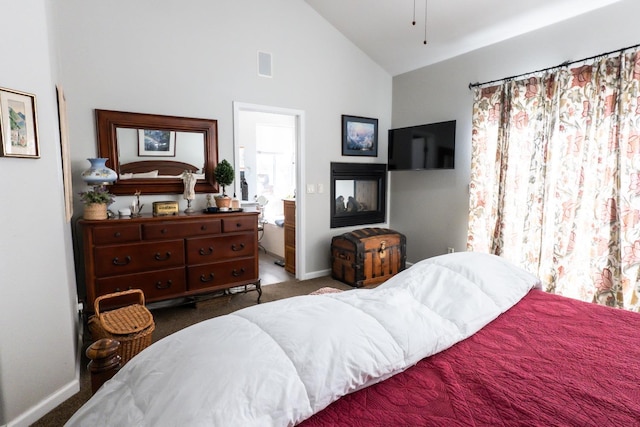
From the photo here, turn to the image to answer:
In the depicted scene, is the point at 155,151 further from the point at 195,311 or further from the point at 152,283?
the point at 195,311

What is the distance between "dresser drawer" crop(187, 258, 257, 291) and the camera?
3.00 meters

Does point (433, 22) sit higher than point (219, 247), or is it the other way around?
point (433, 22)

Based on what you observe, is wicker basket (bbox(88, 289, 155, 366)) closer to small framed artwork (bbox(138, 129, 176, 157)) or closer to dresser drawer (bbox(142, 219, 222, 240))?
dresser drawer (bbox(142, 219, 222, 240))

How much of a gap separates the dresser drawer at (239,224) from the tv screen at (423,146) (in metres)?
2.08

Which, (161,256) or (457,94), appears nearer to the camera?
(161,256)

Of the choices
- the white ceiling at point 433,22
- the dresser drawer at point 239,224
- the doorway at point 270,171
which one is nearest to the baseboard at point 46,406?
the dresser drawer at point 239,224

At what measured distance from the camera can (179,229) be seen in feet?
9.48

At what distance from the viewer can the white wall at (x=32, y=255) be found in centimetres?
158

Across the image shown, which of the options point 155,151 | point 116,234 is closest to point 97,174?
point 116,234

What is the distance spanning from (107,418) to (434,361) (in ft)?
3.01

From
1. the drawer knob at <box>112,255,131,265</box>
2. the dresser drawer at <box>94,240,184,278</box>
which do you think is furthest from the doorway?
the drawer knob at <box>112,255,131,265</box>

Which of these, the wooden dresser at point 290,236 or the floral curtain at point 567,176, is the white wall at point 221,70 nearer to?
the wooden dresser at point 290,236

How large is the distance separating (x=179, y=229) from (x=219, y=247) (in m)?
0.39

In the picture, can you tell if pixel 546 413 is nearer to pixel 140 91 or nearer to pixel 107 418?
pixel 107 418
